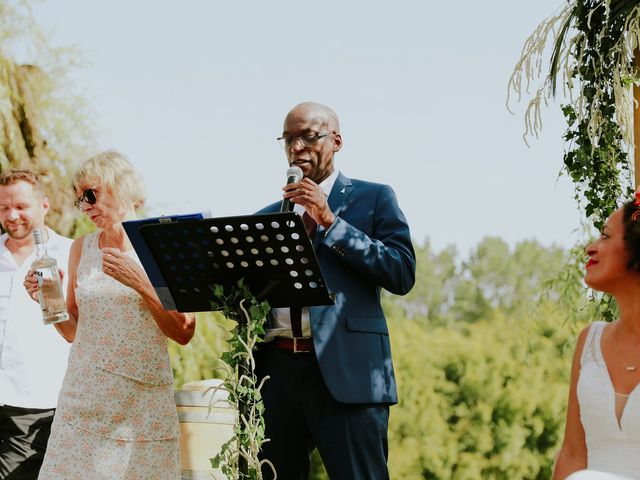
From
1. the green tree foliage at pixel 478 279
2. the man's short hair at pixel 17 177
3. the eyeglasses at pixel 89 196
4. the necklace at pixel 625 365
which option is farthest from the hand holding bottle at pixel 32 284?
the green tree foliage at pixel 478 279

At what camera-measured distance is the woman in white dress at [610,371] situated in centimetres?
307

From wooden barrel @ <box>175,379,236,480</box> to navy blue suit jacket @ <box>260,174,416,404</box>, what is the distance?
44.1 inches

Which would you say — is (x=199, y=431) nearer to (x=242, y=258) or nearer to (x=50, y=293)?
(x=50, y=293)

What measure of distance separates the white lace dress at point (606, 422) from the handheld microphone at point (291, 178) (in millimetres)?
1106

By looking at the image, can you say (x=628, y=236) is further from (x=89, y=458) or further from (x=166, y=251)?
(x=89, y=458)

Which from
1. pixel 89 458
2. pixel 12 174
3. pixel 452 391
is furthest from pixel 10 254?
pixel 452 391

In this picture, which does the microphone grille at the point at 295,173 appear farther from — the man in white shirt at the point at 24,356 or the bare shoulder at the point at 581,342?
the man in white shirt at the point at 24,356

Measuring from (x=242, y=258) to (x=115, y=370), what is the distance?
1.06 m

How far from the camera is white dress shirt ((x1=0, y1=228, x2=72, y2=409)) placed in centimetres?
490

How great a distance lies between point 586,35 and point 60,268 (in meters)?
2.56

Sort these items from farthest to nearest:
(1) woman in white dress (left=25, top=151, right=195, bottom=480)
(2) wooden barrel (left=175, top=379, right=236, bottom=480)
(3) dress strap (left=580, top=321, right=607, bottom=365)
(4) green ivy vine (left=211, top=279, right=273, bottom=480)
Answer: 1. (2) wooden barrel (left=175, top=379, right=236, bottom=480)
2. (1) woman in white dress (left=25, top=151, right=195, bottom=480)
3. (4) green ivy vine (left=211, top=279, right=273, bottom=480)
4. (3) dress strap (left=580, top=321, right=607, bottom=365)

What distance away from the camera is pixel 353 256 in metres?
3.64

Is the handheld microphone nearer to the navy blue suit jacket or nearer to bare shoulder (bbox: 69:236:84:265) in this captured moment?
the navy blue suit jacket

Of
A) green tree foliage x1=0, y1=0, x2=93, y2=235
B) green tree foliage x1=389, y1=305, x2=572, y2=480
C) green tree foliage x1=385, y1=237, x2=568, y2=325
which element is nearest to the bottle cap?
green tree foliage x1=0, y1=0, x2=93, y2=235
